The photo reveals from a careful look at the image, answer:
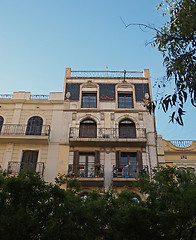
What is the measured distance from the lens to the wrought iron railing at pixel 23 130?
17016mm

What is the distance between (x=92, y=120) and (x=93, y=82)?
10.4ft

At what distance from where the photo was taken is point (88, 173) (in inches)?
619

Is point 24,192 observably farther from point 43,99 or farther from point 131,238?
point 43,99

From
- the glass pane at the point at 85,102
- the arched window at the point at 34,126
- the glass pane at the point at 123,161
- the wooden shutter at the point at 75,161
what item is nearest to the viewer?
the wooden shutter at the point at 75,161

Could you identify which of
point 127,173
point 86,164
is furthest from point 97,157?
point 127,173

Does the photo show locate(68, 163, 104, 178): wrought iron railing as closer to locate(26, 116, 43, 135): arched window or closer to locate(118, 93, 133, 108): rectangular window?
locate(26, 116, 43, 135): arched window

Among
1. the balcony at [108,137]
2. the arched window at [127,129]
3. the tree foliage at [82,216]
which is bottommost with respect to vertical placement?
the tree foliage at [82,216]

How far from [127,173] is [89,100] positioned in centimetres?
612

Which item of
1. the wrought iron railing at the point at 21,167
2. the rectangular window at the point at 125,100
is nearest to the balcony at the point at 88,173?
the wrought iron railing at the point at 21,167

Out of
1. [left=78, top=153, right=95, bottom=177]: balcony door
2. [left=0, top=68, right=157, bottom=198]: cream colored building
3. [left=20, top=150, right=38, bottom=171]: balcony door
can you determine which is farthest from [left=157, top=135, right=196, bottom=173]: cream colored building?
[left=20, top=150, right=38, bottom=171]: balcony door

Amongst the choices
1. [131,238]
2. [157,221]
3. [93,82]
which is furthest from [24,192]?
[93,82]

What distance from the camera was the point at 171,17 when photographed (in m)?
7.47

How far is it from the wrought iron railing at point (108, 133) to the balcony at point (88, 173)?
199cm

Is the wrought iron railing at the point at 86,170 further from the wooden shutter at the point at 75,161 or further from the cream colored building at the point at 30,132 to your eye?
the cream colored building at the point at 30,132
